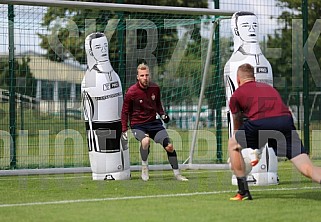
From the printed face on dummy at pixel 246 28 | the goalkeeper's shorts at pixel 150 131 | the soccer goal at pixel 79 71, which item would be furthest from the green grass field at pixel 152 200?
the soccer goal at pixel 79 71

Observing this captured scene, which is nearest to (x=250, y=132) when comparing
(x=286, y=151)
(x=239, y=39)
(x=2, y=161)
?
(x=286, y=151)

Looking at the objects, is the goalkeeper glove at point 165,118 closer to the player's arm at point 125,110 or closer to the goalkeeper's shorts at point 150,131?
the goalkeeper's shorts at point 150,131

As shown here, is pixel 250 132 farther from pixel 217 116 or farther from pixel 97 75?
pixel 217 116

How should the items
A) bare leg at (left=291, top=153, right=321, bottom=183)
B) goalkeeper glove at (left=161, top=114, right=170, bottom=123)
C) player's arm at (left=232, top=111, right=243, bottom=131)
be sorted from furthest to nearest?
goalkeeper glove at (left=161, top=114, right=170, bottom=123), player's arm at (left=232, top=111, right=243, bottom=131), bare leg at (left=291, top=153, right=321, bottom=183)

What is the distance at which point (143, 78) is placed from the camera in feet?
46.7

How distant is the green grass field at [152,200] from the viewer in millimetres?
9391

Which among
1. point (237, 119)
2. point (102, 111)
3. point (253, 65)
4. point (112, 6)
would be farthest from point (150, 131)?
point (237, 119)

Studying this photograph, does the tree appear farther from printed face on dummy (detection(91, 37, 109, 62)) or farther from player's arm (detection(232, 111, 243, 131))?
player's arm (detection(232, 111, 243, 131))

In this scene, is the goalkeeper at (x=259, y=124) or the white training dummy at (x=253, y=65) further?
the white training dummy at (x=253, y=65)

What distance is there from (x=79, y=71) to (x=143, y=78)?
4.47 meters

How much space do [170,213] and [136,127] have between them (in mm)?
4801

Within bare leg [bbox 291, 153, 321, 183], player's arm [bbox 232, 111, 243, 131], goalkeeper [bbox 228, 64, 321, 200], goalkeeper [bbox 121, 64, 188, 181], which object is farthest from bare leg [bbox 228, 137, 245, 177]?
goalkeeper [bbox 121, 64, 188, 181]

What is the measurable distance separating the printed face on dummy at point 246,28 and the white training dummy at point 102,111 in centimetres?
239

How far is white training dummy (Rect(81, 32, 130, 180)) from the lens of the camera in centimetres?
1403
